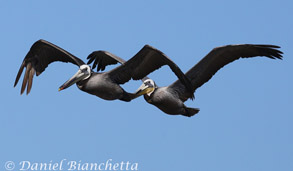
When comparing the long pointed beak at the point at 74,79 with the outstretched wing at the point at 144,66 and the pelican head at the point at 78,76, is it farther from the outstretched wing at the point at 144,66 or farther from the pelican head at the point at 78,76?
the outstretched wing at the point at 144,66

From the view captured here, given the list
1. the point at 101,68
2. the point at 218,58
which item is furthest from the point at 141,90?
the point at 218,58

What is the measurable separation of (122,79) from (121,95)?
0.45 m

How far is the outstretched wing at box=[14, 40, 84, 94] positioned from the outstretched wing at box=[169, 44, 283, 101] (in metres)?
3.58

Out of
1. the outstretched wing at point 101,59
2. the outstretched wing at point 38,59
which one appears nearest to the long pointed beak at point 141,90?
the outstretched wing at point 101,59

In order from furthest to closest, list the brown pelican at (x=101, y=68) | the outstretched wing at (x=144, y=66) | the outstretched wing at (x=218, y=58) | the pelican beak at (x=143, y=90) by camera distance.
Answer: the pelican beak at (x=143, y=90) < the outstretched wing at (x=218, y=58) < the brown pelican at (x=101, y=68) < the outstretched wing at (x=144, y=66)

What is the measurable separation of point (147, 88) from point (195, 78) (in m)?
1.38

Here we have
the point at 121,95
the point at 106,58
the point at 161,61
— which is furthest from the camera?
the point at 106,58

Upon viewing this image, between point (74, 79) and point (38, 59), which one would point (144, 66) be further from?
point (38, 59)

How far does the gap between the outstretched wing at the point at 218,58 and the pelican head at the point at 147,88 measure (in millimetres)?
515

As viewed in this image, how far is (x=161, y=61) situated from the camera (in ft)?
45.2

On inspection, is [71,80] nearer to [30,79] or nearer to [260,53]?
[30,79]

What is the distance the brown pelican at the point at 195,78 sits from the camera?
14630 millimetres

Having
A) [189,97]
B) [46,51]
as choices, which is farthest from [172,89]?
[46,51]

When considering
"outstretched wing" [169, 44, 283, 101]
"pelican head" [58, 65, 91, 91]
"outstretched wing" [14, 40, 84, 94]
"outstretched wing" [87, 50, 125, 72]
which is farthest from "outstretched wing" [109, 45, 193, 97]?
"outstretched wing" [14, 40, 84, 94]
